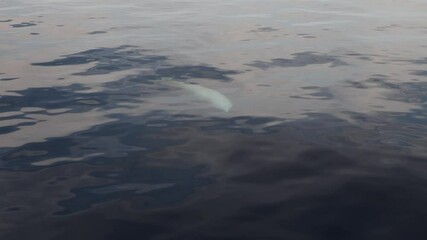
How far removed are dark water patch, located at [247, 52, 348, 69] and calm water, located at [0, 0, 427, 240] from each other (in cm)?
5

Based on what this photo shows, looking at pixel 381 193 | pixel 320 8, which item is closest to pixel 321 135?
pixel 381 193

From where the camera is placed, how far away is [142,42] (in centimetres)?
1509

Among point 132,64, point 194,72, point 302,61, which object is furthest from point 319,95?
point 132,64

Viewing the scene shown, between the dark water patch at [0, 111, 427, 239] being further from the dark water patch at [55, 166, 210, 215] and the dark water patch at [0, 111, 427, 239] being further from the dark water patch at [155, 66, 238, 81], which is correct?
the dark water patch at [155, 66, 238, 81]

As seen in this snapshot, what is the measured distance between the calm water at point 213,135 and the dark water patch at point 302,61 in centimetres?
5

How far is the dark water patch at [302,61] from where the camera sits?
12.5 metres

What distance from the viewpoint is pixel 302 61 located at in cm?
1281

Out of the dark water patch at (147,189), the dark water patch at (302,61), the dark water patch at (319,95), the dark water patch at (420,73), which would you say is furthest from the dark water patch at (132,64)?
the dark water patch at (147,189)

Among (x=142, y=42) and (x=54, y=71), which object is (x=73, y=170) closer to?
(x=54, y=71)

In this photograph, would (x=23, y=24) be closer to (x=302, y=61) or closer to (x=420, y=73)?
(x=302, y=61)

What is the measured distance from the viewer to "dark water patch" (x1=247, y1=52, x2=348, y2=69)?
1250 centimetres

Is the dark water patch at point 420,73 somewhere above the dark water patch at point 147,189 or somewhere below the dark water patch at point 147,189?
above

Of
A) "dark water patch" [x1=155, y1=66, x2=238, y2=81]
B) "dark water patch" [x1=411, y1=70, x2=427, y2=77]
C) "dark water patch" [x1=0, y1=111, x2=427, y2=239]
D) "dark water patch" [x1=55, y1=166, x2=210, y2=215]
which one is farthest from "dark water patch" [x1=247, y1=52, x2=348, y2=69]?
"dark water patch" [x1=55, y1=166, x2=210, y2=215]

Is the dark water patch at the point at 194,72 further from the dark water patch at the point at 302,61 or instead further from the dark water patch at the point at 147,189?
the dark water patch at the point at 147,189
